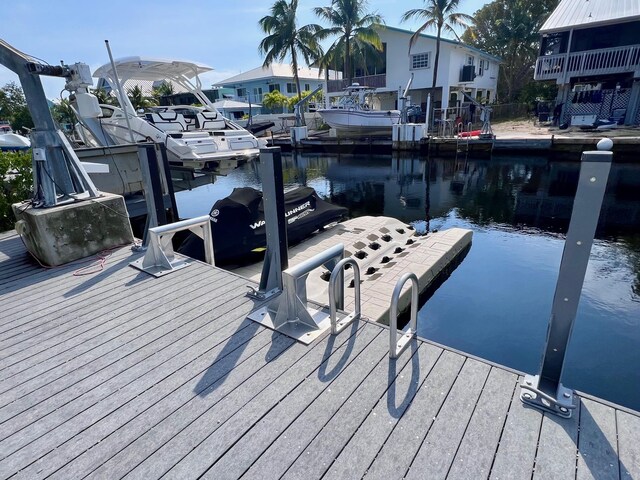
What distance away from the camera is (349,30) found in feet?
87.2

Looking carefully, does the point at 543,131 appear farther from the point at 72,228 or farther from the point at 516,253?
the point at 72,228

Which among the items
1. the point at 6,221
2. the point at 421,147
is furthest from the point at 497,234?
the point at 421,147

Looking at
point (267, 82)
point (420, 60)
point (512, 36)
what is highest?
point (512, 36)

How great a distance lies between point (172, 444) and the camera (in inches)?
73.5

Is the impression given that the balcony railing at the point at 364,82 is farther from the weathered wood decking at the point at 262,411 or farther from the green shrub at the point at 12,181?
the weathered wood decking at the point at 262,411

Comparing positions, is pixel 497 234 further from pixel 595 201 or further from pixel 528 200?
pixel 595 201

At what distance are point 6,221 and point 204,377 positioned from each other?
20.4 ft

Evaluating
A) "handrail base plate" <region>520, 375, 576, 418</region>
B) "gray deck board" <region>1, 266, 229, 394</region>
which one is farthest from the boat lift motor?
"handrail base plate" <region>520, 375, 576, 418</region>

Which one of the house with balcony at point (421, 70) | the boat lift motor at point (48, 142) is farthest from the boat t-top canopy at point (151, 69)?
the house with balcony at point (421, 70)

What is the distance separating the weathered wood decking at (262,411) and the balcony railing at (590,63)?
24377mm

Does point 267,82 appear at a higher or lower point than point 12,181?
higher

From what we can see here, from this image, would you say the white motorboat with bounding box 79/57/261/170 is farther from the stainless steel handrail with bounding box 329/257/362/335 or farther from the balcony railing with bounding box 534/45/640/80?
the balcony railing with bounding box 534/45/640/80

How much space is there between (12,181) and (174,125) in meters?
4.19

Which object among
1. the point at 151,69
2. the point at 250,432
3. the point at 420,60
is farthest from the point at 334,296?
the point at 420,60
